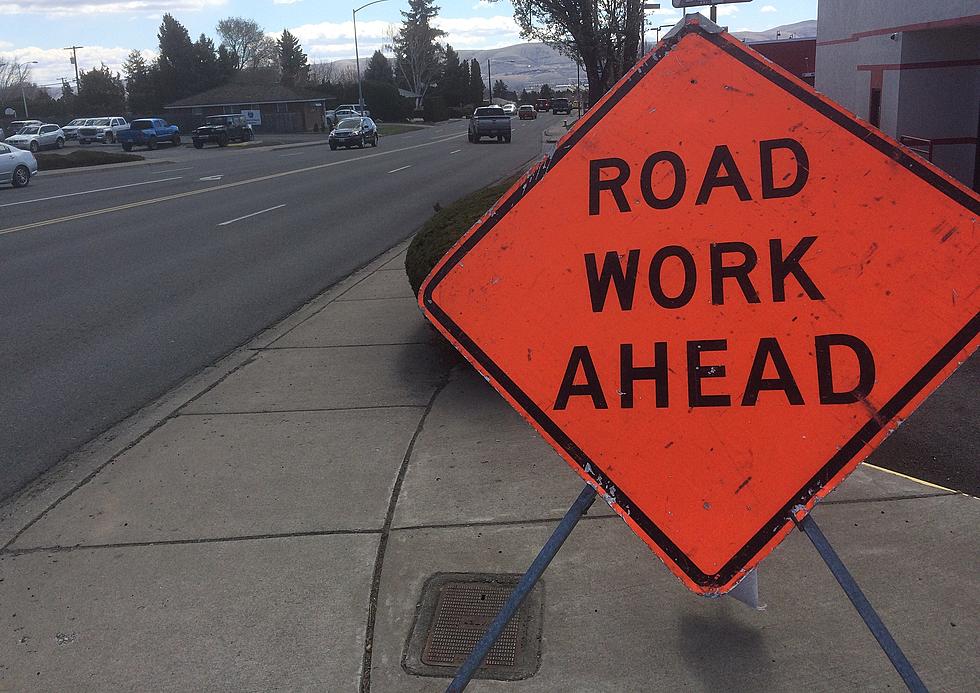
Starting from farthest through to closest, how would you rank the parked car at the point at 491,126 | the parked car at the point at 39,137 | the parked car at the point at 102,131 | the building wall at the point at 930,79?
1. the parked car at the point at 102,131
2. the parked car at the point at 39,137
3. the parked car at the point at 491,126
4. the building wall at the point at 930,79

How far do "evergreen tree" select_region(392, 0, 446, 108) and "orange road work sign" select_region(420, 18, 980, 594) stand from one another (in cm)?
12172

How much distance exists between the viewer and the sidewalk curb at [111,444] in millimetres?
4922

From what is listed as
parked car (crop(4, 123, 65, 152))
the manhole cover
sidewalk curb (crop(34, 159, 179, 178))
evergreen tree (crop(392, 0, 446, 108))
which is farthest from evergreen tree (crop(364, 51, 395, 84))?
the manhole cover

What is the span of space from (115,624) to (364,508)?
4.26 ft

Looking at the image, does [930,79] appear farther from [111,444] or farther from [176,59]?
[176,59]

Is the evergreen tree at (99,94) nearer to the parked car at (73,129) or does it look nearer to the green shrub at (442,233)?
the parked car at (73,129)

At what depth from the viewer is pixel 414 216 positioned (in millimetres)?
17438

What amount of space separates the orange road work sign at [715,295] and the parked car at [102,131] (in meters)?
63.2

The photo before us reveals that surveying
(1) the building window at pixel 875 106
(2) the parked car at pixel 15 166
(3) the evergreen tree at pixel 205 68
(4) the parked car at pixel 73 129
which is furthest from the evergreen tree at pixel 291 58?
(1) the building window at pixel 875 106

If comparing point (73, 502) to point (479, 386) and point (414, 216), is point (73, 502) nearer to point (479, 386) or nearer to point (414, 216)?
point (479, 386)

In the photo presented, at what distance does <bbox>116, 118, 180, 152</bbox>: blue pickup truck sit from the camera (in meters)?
52.8

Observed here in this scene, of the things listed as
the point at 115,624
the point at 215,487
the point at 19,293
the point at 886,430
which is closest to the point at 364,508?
the point at 215,487

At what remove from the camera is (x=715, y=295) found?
257 centimetres

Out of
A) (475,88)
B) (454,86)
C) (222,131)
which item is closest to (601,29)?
(222,131)
